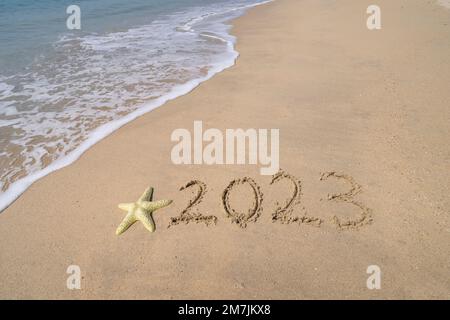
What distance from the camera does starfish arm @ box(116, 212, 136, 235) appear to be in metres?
3.20

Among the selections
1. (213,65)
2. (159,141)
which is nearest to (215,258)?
(159,141)

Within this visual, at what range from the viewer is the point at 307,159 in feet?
13.0

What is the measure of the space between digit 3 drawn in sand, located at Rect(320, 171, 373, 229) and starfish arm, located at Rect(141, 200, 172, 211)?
67.6 inches

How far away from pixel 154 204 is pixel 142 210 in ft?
0.45

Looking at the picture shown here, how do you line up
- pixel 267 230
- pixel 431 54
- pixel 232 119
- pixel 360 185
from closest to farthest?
pixel 267 230
pixel 360 185
pixel 232 119
pixel 431 54

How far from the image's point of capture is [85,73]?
7.33 meters

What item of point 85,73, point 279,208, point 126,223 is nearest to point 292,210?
point 279,208

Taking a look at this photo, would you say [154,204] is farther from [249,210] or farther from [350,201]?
[350,201]

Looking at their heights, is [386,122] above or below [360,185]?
above

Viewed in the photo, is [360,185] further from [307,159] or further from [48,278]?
[48,278]

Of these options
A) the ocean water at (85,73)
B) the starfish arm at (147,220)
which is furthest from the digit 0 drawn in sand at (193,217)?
the ocean water at (85,73)

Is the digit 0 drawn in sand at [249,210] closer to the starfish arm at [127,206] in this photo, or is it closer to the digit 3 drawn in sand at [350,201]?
the digit 3 drawn in sand at [350,201]

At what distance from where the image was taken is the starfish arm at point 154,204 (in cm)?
340

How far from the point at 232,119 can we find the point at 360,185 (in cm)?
211
